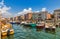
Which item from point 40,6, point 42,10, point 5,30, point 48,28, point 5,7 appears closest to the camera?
point 5,7

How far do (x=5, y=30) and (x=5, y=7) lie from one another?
3.83 ft

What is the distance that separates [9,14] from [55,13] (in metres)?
1.53

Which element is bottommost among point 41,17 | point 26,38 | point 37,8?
point 26,38

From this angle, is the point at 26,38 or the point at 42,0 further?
the point at 26,38

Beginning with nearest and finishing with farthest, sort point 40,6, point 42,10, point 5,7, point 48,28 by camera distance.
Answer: point 5,7
point 40,6
point 42,10
point 48,28

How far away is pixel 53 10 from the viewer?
424 centimetres

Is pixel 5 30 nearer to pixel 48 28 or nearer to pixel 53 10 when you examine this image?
pixel 53 10

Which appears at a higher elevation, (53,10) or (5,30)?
(53,10)

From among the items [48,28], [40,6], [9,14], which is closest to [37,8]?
[40,6]

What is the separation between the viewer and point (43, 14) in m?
4.41

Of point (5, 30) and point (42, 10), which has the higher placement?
point (42, 10)

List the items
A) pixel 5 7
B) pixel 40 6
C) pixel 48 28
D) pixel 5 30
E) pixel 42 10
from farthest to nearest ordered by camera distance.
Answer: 1. pixel 48 28
2. pixel 5 30
3. pixel 42 10
4. pixel 40 6
5. pixel 5 7

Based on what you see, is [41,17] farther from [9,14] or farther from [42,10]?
[9,14]

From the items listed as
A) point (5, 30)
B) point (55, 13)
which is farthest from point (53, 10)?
point (5, 30)
